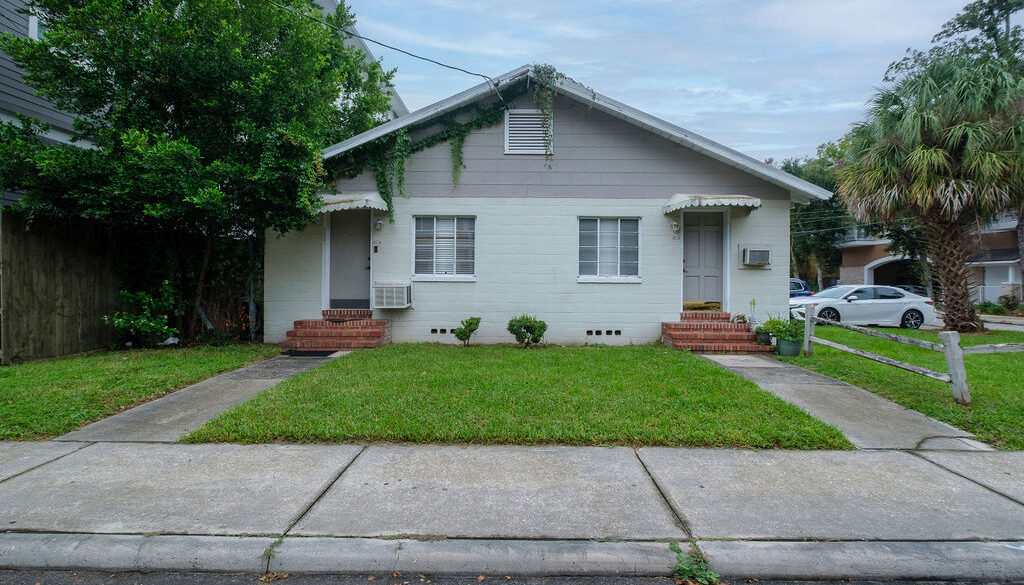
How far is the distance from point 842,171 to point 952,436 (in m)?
9.70

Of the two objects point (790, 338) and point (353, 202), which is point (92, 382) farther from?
point (790, 338)

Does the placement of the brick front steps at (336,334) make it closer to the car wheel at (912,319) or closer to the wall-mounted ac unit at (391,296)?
the wall-mounted ac unit at (391,296)

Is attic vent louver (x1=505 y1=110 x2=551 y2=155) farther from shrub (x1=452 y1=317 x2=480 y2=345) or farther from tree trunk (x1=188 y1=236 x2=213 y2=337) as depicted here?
tree trunk (x1=188 y1=236 x2=213 y2=337)

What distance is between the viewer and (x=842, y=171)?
42.2ft

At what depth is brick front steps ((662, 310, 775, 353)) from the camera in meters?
10.1

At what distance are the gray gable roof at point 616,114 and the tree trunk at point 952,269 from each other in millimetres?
4517

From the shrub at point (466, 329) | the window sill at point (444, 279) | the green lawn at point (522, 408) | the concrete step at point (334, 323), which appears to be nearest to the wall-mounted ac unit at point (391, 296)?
the concrete step at point (334, 323)

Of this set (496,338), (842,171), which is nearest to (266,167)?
(496,338)

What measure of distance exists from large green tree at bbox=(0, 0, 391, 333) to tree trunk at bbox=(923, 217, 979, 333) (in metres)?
14.2

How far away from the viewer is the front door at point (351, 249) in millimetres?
11227

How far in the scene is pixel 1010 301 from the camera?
82.0 feet

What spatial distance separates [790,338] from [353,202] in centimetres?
865

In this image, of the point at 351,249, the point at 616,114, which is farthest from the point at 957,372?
the point at 351,249

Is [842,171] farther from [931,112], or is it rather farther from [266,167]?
[266,167]
